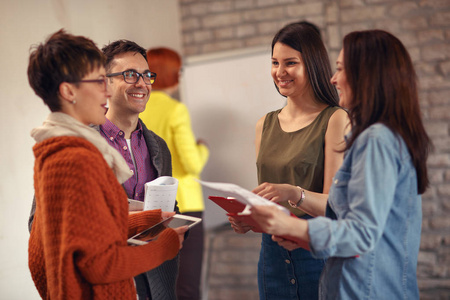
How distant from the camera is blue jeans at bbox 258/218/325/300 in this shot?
1545 mm

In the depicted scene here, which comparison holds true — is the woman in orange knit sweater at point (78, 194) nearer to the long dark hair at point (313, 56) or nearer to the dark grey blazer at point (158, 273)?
the dark grey blazer at point (158, 273)

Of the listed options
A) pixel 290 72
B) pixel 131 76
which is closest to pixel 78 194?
pixel 131 76

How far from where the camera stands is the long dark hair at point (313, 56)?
165cm

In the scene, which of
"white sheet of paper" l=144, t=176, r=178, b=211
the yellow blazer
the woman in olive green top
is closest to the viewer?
"white sheet of paper" l=144, t=176, r=178, b=211

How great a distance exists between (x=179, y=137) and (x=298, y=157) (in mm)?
1148

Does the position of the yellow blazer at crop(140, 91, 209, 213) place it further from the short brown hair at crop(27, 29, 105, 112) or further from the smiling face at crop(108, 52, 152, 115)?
the short brown hair at crop(27, 29, 105, 112)

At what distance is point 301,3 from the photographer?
124 inches

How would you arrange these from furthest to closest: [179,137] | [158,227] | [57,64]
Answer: [179,137]
[158,227]
[57,64]

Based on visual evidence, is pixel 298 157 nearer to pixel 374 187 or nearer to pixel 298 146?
pixel 298 146

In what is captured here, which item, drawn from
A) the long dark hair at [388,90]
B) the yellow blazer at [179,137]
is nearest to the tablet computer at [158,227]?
the long dark hair at [388,90]

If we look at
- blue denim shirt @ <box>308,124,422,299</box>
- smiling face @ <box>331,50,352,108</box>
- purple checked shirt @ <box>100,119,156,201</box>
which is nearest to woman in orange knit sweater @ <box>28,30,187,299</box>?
purple checked shirt @ <box>100,119,156,201</box>

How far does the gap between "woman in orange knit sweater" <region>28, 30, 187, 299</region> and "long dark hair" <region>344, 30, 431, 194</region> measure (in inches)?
26.0

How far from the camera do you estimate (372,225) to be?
1.07 metres

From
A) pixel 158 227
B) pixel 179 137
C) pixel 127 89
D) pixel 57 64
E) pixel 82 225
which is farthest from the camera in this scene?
pixel 179 137
